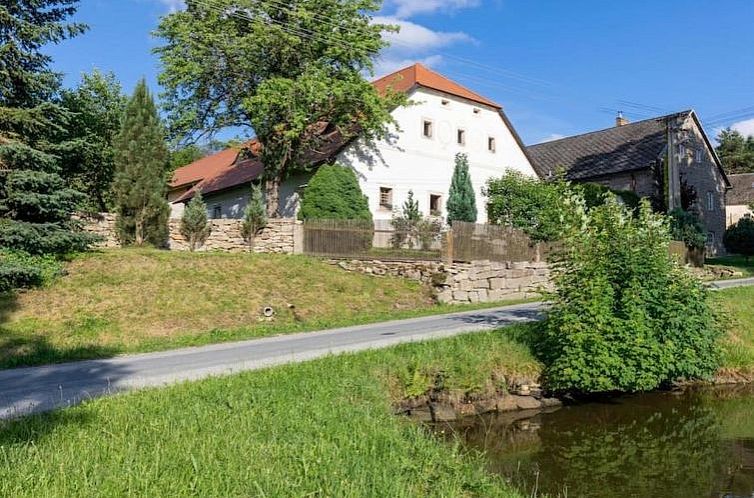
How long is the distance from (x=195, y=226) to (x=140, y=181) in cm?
242

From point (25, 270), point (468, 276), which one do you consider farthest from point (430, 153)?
point (25, 270)

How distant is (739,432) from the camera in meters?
8.25

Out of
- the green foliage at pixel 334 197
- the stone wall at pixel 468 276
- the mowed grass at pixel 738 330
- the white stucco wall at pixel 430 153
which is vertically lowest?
the mowed grass at pixel 738 330

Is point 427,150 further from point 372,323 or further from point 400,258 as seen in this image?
point 372,323

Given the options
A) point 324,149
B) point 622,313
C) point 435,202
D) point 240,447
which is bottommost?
point 240,447

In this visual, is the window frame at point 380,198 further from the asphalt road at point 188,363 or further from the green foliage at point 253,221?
the asphalt road at point 188,363

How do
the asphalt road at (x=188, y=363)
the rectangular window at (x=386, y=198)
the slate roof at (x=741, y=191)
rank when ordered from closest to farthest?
the asphalt road at (x=188, y=363), the rectangular window at (x=386, y=198), the slate roof at (x=741, y=191)

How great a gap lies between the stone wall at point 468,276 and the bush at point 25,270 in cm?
860

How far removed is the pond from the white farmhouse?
18.0 metres

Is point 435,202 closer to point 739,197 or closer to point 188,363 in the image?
point 188,363

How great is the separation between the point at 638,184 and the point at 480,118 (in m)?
12.2

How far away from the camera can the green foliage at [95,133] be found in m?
22.7

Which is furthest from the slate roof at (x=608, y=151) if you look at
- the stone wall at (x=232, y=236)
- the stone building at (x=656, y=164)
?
the stone wall at (x=232, y=236)

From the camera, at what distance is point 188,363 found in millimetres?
9023
